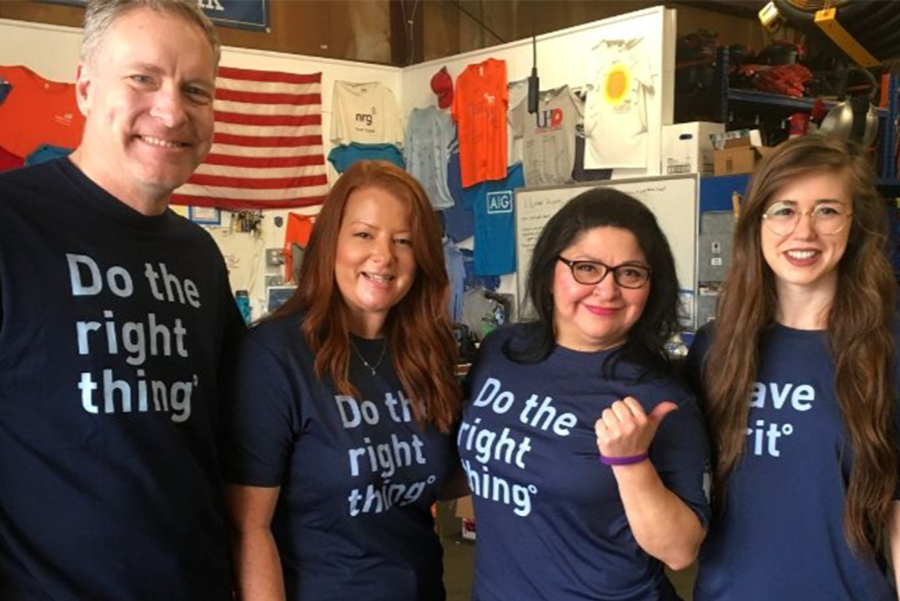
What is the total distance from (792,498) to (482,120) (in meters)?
5.28

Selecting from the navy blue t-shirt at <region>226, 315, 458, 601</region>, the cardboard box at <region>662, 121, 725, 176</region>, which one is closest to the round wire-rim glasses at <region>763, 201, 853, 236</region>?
the navy blue t-shirt at <region>226, 315, 458, 601</region>

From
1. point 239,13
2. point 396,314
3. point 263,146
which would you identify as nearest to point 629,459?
point 396,314

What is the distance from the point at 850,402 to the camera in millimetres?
1595

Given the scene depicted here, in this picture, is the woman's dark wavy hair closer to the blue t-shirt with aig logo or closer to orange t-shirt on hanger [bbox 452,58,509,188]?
the blue t-shirt with aig logo

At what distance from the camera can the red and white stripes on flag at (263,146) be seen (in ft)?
20.8

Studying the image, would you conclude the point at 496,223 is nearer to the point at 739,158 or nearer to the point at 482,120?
the point at 482,120

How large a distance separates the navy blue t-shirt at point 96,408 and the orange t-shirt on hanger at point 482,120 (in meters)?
5.13

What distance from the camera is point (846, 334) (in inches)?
64.8

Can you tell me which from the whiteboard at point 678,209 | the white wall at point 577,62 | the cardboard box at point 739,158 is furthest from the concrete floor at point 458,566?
the cardboard box at point 739,158

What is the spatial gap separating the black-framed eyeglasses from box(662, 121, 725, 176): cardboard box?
3639mm

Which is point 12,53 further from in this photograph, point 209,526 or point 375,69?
point 209,526

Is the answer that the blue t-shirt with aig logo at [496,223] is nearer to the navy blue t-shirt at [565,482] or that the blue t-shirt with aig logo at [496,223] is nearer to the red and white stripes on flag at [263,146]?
the red and white stripes on flag at [263,146]

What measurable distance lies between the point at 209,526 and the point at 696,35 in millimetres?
4894

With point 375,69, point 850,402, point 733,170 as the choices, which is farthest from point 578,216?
point 375,69
